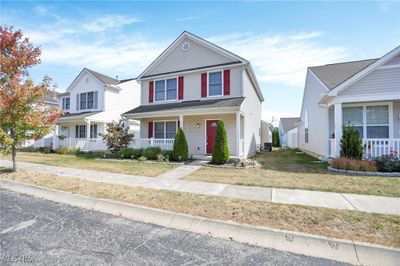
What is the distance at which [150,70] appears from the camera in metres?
15.9

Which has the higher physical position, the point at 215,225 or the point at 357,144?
the point at 357,144

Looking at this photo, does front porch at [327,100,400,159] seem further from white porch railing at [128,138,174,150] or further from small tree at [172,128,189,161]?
white porch railing at [128,138,174,150]

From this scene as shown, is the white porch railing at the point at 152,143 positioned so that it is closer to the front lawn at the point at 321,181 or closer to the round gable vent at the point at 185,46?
the front lawn at the point at 321,181

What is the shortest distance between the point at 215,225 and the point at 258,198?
6.08ft

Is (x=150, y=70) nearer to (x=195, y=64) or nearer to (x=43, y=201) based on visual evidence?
(x=195, y=64)

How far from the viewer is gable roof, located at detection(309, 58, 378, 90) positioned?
38.1ft

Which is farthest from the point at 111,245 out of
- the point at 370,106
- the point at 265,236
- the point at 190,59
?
the point at 190,59

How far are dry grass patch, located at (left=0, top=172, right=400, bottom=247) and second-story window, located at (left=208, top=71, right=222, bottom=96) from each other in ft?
30.3

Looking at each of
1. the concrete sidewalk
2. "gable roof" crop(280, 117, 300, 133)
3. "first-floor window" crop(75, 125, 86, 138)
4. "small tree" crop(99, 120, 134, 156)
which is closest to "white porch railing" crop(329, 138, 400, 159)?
the concrete sidewalk

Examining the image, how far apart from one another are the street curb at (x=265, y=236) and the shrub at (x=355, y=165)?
647 cm

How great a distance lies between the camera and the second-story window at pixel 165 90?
15008 millimetres

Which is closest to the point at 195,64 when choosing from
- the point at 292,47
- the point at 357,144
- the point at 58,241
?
the point at 292,47

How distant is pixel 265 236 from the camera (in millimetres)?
3279

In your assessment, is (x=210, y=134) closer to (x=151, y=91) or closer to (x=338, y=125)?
(x=151, y=91)
